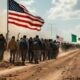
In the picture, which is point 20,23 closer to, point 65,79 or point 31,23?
point 31,23

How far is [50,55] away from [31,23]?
9.61 meters

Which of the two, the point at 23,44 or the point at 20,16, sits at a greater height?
the point at 20,16

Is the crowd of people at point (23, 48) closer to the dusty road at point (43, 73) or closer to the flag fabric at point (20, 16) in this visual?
the flag fabric at point (20, 16)

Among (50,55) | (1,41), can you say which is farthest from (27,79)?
(50,55)

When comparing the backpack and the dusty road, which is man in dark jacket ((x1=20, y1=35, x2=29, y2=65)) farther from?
the dusty road

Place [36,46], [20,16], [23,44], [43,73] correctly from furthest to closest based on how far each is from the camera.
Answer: [36,46] < [23,44] < [20,16] < [43,73]

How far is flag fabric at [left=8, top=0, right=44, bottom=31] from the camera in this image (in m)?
26.0

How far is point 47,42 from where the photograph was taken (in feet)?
113

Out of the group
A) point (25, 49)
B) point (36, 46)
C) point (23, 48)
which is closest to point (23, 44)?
point (23, 48)

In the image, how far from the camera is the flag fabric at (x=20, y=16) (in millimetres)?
26005

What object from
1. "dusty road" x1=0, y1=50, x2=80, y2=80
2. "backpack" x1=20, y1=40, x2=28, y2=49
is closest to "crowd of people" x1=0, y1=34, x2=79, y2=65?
"backpack" x1=20, y1=40, x2=28, y2=49

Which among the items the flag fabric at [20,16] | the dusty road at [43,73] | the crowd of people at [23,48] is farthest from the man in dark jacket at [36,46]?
the dusty road at [43,73]

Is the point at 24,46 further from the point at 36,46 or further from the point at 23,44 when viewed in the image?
the point at 36,46

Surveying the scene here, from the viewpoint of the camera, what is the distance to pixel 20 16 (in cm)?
2661
